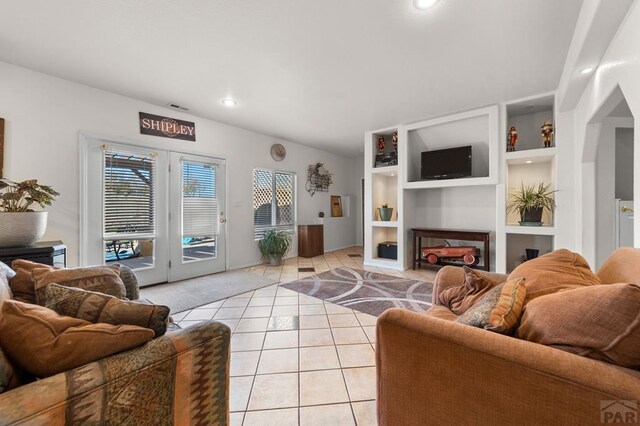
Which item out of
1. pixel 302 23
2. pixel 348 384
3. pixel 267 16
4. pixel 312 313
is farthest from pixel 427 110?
pixel 348 384

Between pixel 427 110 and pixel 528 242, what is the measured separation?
251 cm

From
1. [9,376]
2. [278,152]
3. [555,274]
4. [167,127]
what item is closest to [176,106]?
[167,127]

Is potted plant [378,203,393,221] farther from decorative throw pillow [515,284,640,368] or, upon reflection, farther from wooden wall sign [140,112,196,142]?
decorative throw pillow [515,284,640,368]

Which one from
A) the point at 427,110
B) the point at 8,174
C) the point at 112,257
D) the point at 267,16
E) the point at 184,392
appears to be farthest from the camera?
the point at 427,110

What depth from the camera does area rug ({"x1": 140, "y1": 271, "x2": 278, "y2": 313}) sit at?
9.63 ft

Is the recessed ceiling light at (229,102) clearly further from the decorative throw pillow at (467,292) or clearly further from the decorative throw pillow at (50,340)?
the decorative throw pillow at (467,292)

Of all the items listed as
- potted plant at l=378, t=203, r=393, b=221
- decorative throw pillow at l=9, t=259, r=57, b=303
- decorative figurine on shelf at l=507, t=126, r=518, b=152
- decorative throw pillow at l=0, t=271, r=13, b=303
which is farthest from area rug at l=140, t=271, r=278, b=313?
decorative figurine on shelf at l=507, t=126, r=518, b=152

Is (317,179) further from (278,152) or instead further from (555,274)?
(555,274)

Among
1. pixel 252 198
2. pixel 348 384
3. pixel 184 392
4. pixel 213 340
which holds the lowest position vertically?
pixel 348 384

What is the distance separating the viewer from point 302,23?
1.99 metres

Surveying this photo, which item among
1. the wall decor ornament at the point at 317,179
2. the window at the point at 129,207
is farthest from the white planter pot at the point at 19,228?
the wall decor ornament at the point at 317,179

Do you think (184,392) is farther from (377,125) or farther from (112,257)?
(377,125)

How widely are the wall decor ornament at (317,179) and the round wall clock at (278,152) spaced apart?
2.56 feet

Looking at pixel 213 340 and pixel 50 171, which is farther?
pixel 50 171
